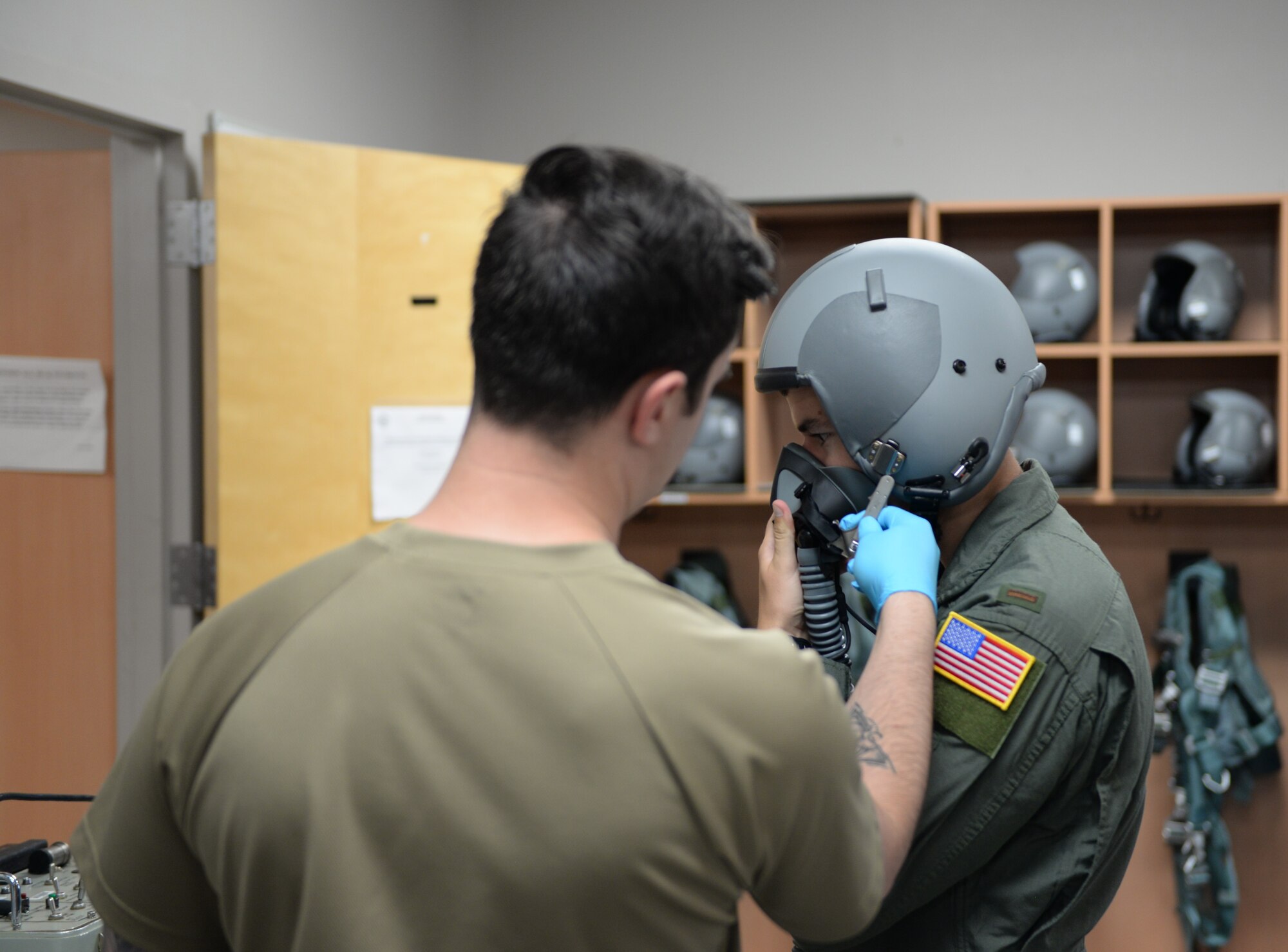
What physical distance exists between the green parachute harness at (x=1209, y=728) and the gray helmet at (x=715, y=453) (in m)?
1.39

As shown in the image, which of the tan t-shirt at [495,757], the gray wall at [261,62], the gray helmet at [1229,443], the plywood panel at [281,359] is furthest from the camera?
the gray helmet at [1229,443]

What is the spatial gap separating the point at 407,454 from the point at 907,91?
2139 mm

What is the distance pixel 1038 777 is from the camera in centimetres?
108

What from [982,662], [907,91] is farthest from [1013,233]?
[982,662]

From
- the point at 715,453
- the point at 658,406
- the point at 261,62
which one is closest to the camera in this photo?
the point at 658,406

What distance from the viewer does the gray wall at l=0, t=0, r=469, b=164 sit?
196 cm

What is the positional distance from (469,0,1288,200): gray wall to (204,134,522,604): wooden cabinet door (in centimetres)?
134

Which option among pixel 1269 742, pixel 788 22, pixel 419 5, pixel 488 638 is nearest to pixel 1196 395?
pixel 1269 742

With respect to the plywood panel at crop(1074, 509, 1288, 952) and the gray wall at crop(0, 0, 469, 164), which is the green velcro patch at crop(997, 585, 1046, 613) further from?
the plywood panel at crop(1074, 509, 1288, 952)

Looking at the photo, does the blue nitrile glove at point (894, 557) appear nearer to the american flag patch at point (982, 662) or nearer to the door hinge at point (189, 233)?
the american flag patch at point (982, 662)

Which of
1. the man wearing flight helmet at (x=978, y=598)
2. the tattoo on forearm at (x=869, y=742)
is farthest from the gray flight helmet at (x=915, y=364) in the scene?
the tattoo on forearm at (x=869, y=742)

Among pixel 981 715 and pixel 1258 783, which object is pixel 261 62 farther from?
pixel 1258 783

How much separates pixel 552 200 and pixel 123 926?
64cm

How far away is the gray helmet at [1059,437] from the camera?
299 cm
